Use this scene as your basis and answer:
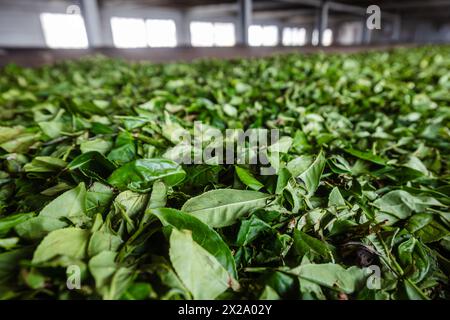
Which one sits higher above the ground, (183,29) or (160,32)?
(183,29)

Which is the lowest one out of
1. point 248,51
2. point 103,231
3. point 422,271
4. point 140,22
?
point 422,271

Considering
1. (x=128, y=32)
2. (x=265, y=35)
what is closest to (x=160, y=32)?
(x=128, y=32)

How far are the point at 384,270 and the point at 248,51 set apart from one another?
4.15 metres

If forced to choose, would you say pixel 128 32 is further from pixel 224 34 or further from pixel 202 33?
pixel 224 34

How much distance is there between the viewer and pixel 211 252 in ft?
1.64

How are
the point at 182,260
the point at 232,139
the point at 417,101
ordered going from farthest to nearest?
the point at 417,101 < the point at 232,139 < the point at 182,260

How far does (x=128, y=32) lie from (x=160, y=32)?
1785mm

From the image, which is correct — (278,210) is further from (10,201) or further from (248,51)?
(248,51)

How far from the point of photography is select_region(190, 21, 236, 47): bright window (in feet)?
59.5

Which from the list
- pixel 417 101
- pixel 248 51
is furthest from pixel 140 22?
pixel 417 101

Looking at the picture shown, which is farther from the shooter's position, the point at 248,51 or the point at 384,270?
the point at 248,51

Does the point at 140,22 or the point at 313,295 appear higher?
the point at 140,22

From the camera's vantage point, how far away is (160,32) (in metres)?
16.2

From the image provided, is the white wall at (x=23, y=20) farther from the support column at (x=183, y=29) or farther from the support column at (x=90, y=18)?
the support column at (x=90, y=18)
